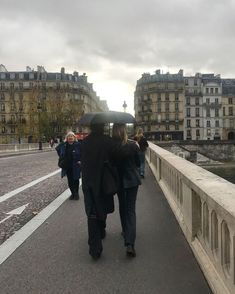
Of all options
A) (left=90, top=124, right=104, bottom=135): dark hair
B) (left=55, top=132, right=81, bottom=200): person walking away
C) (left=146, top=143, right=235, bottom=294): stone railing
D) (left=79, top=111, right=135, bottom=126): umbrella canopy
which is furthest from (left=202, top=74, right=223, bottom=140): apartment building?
(left=90, top=124, right=104, bottom=135): dark hair

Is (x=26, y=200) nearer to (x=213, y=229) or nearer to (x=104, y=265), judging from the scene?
(x=104, y=265)

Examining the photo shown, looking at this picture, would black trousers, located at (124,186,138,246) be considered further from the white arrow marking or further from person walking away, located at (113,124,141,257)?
the white arrow marking

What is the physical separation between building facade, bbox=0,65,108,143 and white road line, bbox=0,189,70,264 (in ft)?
252

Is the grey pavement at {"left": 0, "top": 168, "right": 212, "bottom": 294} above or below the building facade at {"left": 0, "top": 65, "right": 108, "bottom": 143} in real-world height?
below

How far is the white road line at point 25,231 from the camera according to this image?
21.3 feet

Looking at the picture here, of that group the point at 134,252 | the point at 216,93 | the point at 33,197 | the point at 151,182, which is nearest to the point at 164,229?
the point at 134,252

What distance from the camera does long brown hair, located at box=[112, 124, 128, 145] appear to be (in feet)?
20.4

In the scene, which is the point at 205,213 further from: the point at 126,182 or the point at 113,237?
the point at 113,237

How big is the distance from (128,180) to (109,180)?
0.30 meters

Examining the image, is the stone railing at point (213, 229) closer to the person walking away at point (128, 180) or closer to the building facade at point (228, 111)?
the person walking away at point (128, 180)

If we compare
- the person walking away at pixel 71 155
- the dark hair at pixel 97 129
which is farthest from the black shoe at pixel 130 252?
the person walking away at pixel 71 155

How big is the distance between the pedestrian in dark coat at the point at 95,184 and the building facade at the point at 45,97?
8123cm

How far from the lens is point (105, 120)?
20.3ft

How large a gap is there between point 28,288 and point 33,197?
25.7 feet
